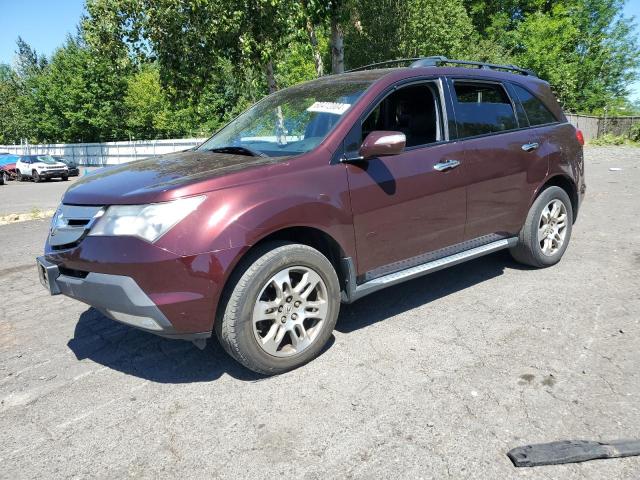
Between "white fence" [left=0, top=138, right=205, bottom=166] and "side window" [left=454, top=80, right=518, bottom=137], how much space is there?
86.1 ft

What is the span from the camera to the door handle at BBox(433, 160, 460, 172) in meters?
3.92

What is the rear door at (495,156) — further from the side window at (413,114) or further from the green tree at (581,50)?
the green tree at (581,50)

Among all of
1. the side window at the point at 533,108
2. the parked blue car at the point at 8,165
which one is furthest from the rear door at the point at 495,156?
the parked blue car at the point at 8,165

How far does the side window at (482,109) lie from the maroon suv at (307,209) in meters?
0.01

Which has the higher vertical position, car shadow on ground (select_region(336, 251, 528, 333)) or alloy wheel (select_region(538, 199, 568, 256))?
alloy wheel (select_region(538, 199, 568, 256))

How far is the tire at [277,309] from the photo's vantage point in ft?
9.85

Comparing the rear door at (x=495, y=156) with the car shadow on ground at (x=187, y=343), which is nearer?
the car shadow on ground at (x=187, y=343)

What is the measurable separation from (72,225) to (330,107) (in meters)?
1.91

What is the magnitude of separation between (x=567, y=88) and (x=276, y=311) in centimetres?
4020

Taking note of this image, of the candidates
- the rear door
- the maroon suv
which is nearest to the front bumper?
the maroon suv

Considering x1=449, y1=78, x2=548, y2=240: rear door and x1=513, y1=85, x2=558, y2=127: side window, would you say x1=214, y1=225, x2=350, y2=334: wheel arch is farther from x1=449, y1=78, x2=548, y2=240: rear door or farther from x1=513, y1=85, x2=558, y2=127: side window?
x1=513, y1=85, x2=558, y2=127: side window

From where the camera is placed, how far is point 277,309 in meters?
3.18

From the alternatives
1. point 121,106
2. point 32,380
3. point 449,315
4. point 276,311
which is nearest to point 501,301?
point 449,315

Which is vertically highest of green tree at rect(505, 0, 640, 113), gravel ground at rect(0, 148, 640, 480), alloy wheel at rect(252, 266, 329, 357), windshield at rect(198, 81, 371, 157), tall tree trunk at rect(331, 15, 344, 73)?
green tree at rect(505, 0, 640, 113)
